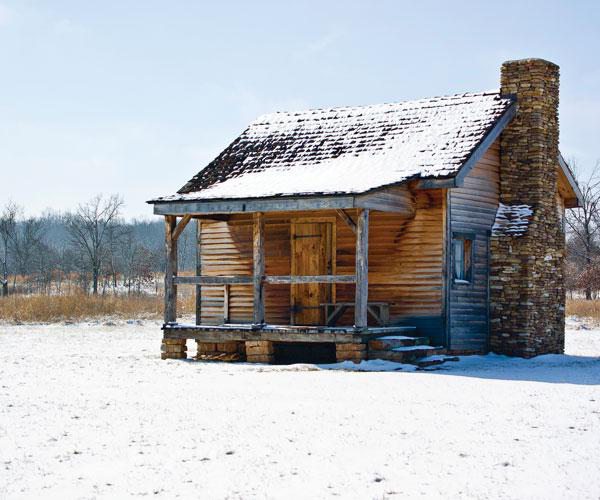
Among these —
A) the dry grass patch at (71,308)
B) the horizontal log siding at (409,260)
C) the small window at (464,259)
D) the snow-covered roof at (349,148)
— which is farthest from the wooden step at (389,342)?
the dry grass patch at (71,308)

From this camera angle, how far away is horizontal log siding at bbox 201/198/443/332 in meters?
21.1

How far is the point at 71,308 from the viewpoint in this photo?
35781mm

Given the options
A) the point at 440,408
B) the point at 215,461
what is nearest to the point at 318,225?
the point at 440,408

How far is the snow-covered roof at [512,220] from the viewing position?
22.4m

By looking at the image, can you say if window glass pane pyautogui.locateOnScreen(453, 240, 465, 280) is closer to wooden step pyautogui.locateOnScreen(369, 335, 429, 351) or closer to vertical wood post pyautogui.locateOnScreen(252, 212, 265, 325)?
wooden step pyautogui.locateOnScreen(369, 335, 429, 351)

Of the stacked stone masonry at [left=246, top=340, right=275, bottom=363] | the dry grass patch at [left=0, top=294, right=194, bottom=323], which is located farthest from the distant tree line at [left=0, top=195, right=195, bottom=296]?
the stacked stone masonry at [left=246, top=340, right=275, bottom=363]

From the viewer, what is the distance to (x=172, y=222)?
72.5 ft

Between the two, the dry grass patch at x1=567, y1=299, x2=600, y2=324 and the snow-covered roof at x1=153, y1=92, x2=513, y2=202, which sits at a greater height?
the snow-covered roof at x1=153, y1=92, x2=513, y2=202

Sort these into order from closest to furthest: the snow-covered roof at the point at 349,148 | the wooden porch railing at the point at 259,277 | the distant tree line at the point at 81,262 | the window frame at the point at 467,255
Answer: the wooden porch railing at the point at 259,277, the snow-covered roof at the point at 349,148, the window frame at the point at 467,255, the distant tree line at the point at 81,262

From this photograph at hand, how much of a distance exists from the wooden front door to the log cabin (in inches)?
1.2

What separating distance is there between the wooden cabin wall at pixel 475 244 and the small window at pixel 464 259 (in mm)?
134

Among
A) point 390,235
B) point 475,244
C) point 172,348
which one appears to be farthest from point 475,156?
point 172,348

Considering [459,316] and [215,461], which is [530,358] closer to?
[459,316]

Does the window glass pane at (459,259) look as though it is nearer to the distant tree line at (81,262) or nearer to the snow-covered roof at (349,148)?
the snow-covered roof at (349,148)
